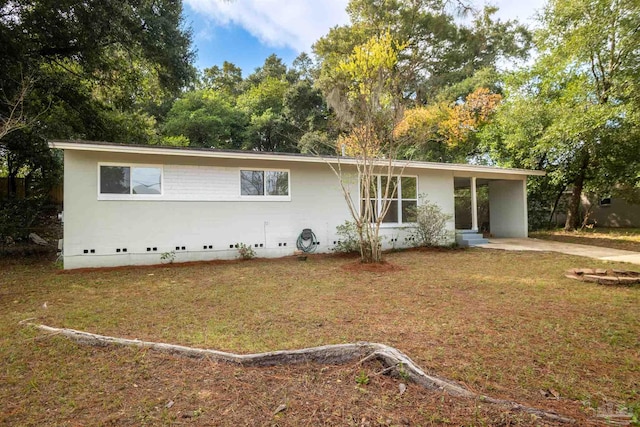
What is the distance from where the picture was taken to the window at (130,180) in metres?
7.63

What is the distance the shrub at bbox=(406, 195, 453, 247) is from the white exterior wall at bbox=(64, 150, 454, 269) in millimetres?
877

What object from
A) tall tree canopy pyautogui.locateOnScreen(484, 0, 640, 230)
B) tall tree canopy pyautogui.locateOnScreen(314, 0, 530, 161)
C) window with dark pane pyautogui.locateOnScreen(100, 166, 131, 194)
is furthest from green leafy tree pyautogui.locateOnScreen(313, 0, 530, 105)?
window with dark pane pyautogui.locateOnScreen(100, 166, 131, 194)

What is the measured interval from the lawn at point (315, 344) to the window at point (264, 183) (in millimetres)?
3148

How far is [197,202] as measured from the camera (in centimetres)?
843

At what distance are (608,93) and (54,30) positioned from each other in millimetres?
18521

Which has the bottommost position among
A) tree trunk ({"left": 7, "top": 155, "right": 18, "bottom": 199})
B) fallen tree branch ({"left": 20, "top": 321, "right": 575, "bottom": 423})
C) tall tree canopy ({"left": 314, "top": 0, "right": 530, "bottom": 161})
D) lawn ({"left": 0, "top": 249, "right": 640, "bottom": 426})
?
lawn ({"left": 0, "top": 249, "right": 640, "bottom": 426})

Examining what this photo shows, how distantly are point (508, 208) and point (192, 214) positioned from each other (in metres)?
11.9

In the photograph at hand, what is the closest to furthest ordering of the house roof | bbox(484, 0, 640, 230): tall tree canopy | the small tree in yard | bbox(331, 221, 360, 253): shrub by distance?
1. the house roof
2. the small tree in yard
3. bbox(331, 221, 360, 253): shrub
4. bbox(484, 0, 640, 230): tall tree canopy

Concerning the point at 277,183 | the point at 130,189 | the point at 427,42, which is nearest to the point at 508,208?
the point at 277,183

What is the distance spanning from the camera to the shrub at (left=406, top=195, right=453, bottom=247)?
34.0 ft

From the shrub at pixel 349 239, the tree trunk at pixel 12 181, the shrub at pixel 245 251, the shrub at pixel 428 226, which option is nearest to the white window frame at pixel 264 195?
the shrub at pixel 245 251

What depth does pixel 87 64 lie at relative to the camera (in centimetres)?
1059

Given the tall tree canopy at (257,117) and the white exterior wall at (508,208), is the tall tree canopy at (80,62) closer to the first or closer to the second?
the tall tree canopy at (257,117)

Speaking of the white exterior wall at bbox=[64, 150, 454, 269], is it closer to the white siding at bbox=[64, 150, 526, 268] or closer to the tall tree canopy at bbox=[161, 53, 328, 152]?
the white siding at bbox=[64, 150, 526, 268]
